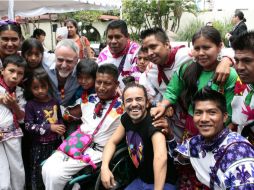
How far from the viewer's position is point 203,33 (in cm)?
263

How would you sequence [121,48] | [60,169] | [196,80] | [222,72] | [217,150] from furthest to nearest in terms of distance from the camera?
[121,48] → [60,169] → [196,80] → [222,72] → [217,150]

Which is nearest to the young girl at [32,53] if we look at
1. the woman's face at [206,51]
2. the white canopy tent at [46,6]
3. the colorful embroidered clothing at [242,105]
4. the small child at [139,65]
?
the small child at [139,65]

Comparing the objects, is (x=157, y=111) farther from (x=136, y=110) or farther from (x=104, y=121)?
(x=104, y=121)

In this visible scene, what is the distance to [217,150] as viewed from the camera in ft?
7.36

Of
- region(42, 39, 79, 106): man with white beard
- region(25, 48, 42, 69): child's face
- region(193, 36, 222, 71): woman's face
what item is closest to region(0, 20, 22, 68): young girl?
region(25, 48, 42, 69): child's face

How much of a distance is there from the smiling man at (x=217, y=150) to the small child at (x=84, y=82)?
1279mm

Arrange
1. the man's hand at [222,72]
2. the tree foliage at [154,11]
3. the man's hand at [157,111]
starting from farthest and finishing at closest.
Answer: the tree foliage at [154,11] < the man's hand at [157,111] < the man's hand at [222,72]

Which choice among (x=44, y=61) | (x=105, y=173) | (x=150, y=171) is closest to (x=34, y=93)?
(x=44, y=61)

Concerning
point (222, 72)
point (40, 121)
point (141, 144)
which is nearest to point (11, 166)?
point (40, 121)

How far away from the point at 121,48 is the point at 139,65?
0.30 m

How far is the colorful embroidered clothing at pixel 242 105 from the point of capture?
7.64 ft

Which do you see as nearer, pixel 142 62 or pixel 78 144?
pixel 78 144

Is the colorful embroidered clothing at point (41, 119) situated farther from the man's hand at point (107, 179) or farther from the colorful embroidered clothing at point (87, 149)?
the man's hand at point (107, 179)

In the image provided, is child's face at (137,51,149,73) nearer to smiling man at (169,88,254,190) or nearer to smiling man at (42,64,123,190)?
smiling man at (42,64,123,190)
